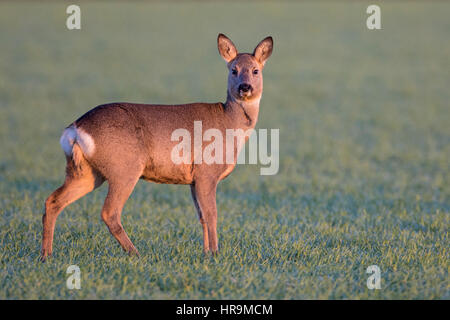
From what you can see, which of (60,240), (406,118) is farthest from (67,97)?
(60,240)

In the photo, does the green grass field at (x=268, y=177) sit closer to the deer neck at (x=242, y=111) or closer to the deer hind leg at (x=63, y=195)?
the deer hind leg at (x=63, y=195)

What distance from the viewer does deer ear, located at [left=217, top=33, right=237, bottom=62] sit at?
6.89m

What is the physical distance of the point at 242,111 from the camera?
6.81m

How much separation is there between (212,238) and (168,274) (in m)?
0.77

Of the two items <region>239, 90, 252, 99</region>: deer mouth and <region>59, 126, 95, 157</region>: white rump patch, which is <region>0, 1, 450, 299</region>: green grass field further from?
<region>239, 90, 252, 99</region>: deer mouth

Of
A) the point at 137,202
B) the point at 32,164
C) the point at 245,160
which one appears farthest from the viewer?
the point at 245,160

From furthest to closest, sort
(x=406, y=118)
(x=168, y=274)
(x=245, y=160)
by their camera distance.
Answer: (x=406, y=118), (x=245, y=160), (x=168, y=274)

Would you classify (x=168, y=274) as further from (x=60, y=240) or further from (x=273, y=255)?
(x=60, y=240)

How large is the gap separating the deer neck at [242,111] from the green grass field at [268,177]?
136cm

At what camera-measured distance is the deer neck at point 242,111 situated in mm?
6770

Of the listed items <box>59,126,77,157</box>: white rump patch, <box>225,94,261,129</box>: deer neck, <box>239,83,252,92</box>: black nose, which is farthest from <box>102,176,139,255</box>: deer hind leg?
<box>239,83,252,92</box>: black nose

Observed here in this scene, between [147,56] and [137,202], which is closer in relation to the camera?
[137,202]

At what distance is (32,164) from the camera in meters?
11.5

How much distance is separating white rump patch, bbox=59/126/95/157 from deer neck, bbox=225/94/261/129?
162cm
